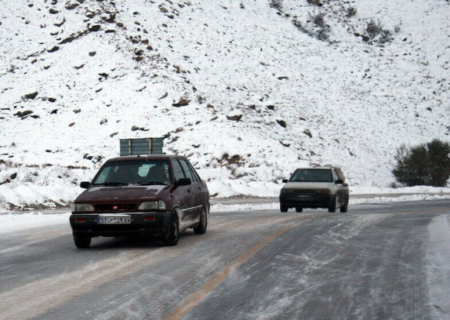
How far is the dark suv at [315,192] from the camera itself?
63.9ft

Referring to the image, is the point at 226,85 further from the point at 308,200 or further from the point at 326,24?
the point at 308,200

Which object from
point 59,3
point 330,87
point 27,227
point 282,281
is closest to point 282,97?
point 330,87

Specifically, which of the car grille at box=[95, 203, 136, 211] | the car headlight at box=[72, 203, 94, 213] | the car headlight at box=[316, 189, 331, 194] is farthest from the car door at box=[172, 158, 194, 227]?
the car headlight at box=[316, 189, 331, 194]

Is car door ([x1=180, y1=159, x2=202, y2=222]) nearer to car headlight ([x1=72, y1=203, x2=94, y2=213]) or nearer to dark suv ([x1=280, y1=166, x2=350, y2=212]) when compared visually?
car headlight ([x1=72, y1=203, x2=94, y2=213])

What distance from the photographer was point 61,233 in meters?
13.2

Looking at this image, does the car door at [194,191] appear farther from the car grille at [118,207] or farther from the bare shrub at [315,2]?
the bare shrub at [315,2]

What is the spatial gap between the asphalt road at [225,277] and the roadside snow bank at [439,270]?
5 cm

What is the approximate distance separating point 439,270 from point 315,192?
464 inches

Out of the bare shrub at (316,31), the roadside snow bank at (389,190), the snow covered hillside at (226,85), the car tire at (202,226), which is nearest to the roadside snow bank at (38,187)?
the snow covered hillside at (226,85)

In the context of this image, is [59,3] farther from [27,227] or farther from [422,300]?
[422,300]

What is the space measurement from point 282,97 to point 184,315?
156 ft

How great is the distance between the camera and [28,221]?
643 inches

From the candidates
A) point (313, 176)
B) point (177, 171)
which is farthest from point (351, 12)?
point (177, 171)

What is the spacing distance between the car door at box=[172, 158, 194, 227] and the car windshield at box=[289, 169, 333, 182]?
947cm
